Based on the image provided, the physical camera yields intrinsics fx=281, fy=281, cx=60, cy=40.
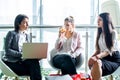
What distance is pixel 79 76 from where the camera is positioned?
373 cm

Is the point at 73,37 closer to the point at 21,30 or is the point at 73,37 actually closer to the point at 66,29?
the point at 66,29

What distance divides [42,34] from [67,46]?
846 mm

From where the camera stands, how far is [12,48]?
3971mm

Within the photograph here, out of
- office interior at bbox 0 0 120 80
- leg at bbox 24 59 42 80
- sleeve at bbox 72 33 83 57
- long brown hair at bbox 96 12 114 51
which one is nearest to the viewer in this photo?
leg at bbox 24 59 42 80

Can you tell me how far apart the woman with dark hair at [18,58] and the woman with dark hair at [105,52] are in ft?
2.50

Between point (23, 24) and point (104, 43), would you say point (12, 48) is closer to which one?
point (23, 24)

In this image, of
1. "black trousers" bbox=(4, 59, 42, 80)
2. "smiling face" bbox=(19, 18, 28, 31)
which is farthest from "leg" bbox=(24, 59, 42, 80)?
"smiling face" bbox=(19, 18, 28, 31)

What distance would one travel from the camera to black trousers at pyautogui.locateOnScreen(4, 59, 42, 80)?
3813mm

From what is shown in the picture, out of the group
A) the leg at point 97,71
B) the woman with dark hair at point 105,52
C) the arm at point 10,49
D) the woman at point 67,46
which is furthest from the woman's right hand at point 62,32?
the leg at point 97,71

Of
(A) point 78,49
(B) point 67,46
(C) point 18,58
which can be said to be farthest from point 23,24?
(A) point 78,49

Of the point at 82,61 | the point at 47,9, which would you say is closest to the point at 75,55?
the point at 82,61

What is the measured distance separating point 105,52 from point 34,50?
100 centimetres

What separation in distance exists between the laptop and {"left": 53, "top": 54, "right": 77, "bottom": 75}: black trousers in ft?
1.44

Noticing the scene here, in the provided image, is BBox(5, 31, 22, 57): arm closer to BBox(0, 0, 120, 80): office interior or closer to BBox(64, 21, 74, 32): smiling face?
BBox(64, 21, 74, 32): smiling face
